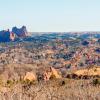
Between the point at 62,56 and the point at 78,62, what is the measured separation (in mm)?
27841

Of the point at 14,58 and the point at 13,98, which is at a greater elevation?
the point at 13,98

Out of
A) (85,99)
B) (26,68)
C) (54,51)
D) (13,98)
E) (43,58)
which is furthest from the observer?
(54,51)

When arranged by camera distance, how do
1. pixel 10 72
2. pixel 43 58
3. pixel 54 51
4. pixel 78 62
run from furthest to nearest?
pixel 54 51 → pixel 43 58 → pixel 78 62 → pixel 10 72

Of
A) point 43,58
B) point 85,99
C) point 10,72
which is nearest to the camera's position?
point 85,99

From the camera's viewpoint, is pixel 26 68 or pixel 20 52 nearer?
pixel 26 68

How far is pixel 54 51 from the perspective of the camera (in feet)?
635

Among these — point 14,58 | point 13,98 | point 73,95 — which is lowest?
point 14,58

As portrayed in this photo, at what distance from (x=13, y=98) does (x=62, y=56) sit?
155 meters

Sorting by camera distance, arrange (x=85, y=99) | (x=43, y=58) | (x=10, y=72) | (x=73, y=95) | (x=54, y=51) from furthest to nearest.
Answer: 1. (x=54, y=51)
2. (x=43, y=58)
3. (x=10, y=72)
4. (x=73, y=95)
5. (x=85, y=99)

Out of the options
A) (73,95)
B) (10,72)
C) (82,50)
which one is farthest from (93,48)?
(73,95)

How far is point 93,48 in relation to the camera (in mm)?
184625

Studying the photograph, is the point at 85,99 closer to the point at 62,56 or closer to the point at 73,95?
the point at 73,95

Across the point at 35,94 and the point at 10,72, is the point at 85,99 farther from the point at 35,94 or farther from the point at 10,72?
the point at 10,72

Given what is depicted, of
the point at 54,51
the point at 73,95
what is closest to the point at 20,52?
the point at 54,51
